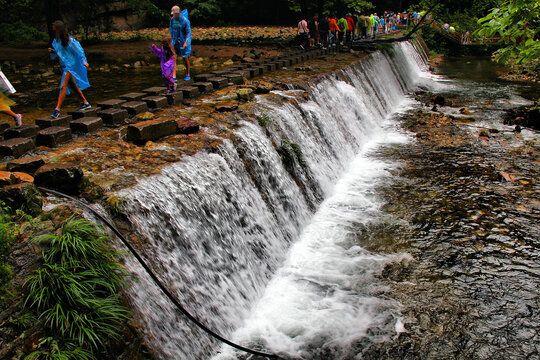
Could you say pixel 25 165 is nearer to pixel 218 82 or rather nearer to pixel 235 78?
pixel 218 82

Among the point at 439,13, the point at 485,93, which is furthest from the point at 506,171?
the point at 439,13

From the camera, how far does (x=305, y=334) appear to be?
4.24 metres

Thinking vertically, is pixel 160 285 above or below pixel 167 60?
below

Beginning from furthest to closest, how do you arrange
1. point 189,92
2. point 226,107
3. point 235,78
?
point 235,78 → point 189,92 → point 226,107

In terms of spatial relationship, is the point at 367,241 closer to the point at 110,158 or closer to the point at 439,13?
the point at 110,158

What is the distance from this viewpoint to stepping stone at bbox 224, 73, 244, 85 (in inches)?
382

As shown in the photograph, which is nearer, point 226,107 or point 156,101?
point 226,107

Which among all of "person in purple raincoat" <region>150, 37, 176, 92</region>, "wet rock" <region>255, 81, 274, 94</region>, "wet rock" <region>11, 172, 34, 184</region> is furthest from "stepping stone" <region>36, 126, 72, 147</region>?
"wet rock" <region>255, 81, 274, 94</region>

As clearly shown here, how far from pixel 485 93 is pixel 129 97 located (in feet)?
52.3

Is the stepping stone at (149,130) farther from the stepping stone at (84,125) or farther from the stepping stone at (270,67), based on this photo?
the stepping stone at (270,67)

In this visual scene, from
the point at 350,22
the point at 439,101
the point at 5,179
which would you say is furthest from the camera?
the point at 350,22

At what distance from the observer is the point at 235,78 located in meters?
9.77

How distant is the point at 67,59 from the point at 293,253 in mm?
5148

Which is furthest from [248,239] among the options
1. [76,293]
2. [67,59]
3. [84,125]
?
[67,59]
